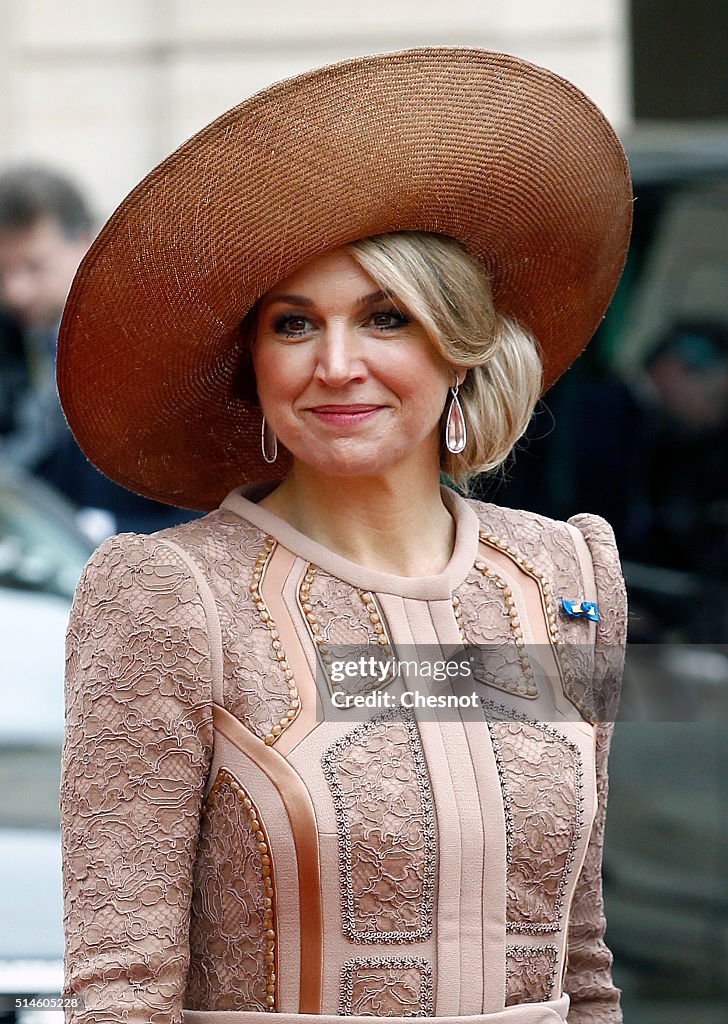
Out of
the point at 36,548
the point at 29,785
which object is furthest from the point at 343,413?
the point at 36,548

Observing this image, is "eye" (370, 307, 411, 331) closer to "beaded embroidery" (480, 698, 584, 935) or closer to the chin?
the chin

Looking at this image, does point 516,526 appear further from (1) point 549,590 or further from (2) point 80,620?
(2) point 80,620

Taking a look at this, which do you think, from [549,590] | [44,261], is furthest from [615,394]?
[549,590]

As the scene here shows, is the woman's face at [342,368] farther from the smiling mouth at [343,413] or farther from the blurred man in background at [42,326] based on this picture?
the blurred man in background at [42,326]

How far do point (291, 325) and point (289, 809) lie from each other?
60 centimetres

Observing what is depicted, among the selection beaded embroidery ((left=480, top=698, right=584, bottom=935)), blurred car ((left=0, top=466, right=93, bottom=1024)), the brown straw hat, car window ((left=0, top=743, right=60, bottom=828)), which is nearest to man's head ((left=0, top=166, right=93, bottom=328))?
blurred car ((left=0, top=466, right=93, bottom=1024))

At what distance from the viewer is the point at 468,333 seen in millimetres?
2281

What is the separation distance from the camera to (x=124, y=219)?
2.21 meters

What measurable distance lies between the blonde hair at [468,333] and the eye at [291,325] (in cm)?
11

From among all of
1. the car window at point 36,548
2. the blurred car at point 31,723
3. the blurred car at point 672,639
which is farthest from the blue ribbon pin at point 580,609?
the blurred car at point 672,639

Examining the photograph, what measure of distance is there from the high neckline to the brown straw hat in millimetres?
198

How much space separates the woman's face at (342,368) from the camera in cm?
221

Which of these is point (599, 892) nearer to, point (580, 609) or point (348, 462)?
point (580, 609)

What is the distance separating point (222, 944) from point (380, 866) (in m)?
0.21
